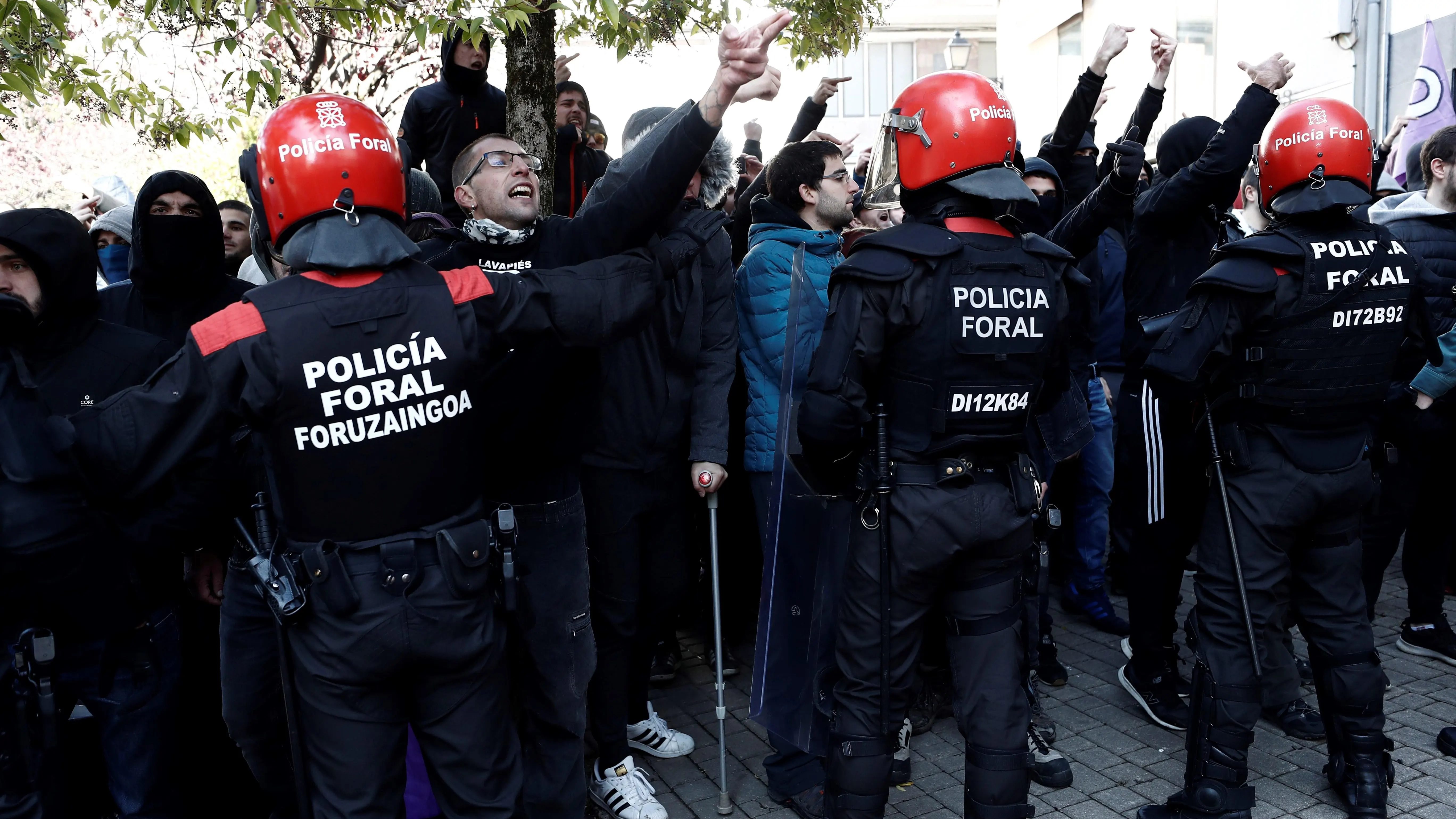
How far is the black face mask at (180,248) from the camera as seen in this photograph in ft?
12.2

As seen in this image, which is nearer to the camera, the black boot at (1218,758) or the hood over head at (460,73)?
the black boot at (1218,758)

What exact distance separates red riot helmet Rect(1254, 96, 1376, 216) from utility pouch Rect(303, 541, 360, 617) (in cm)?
314

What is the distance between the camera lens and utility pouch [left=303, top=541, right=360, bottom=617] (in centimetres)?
250

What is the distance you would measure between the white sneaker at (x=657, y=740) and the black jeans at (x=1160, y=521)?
6.37 feet

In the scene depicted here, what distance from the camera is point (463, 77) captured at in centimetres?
612

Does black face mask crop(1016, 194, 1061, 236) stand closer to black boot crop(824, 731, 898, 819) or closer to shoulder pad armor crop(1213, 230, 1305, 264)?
shoulder pad armor crop(1213, 230, 1305, 264)

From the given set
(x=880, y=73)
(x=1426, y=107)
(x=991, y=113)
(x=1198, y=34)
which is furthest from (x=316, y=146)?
(x=880, y=73)

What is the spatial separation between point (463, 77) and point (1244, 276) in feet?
14.0

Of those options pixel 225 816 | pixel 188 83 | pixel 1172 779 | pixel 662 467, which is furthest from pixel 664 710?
pixel 188 83

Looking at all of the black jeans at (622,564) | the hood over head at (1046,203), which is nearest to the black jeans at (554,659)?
the black jeans at (622,564)

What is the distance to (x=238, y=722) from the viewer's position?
3121mm

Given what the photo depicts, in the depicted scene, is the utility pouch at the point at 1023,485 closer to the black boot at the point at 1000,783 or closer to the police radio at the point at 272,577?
the black boot at the point at 1000,783

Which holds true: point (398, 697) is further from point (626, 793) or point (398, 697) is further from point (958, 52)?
point (958, 52)

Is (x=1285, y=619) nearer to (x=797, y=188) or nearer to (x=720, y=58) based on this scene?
(x=797, y=188)
